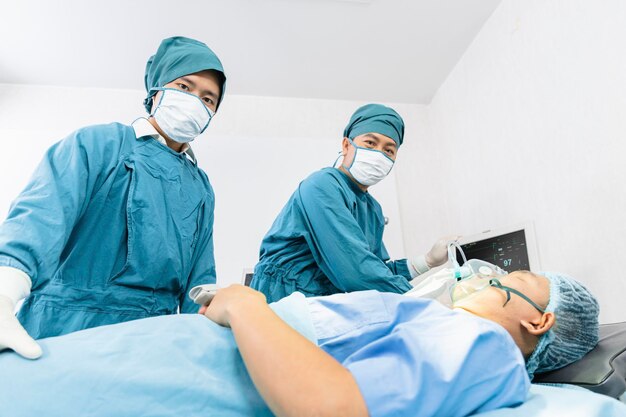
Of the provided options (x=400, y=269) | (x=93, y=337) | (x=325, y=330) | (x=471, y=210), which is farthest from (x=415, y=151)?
(x=93, y=337)

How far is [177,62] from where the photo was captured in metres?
1.36

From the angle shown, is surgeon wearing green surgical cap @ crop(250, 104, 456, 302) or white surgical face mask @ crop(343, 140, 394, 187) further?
white surgical face mask @ crop(343, 140, 394, 187)

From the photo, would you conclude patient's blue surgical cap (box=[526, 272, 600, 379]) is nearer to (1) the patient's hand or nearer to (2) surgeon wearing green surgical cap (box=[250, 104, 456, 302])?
(2) surgeon wearing green surgical cap (box=[250, 104, 456, 302])

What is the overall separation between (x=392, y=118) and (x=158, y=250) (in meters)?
1.14

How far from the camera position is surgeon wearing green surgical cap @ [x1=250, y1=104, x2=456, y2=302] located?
4.54 ft

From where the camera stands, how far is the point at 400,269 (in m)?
2.04

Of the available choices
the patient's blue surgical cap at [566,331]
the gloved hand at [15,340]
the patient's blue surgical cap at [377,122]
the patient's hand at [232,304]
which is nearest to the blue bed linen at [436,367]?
the patient's hand at [232,304]

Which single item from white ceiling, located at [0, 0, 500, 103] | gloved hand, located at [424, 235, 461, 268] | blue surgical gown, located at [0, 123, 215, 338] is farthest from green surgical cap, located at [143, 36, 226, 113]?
gloved hand, located at [424, 235, 461, 268]

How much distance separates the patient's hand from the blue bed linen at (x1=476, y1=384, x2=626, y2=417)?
402 mm

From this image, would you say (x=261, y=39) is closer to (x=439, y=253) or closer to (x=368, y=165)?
(x=368, y=165)

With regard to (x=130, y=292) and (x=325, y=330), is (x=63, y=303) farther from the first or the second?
(x=325, y=330)

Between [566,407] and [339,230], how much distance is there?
84cm

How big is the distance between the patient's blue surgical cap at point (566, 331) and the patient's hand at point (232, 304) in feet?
2.06

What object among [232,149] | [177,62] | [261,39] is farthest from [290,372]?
[232,149]
